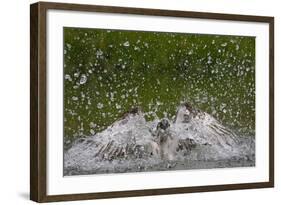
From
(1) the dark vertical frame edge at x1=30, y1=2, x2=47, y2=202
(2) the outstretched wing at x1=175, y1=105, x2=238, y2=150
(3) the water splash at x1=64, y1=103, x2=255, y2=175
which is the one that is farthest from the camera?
(2) the outstretched wing at x1=175, y1=105, x2=238, y2=150

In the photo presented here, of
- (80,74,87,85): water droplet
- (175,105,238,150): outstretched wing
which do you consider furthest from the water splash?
(80,74,87,85): water droplet

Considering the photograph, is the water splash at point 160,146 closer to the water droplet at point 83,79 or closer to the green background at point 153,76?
the green background at point 153,76

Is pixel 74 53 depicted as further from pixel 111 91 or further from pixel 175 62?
pixel 175 62

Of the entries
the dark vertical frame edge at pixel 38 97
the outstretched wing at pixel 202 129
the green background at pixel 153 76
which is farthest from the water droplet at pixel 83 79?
the outstretched wing at pixel 202 129

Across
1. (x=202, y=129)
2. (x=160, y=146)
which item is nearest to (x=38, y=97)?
(x=160, y=146)

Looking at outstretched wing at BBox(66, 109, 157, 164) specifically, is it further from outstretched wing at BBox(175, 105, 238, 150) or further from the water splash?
outstretched wing at BBox(175, 105, 238, 150)

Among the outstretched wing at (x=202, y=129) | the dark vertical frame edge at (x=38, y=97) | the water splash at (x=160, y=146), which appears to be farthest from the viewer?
the outstretched wing at (x=202, y=129)

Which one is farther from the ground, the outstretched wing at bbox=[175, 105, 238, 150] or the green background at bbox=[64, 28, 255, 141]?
the green background at bbox=[64, 28, 255, 141]

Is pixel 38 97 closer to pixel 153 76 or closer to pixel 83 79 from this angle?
pixel 83 79

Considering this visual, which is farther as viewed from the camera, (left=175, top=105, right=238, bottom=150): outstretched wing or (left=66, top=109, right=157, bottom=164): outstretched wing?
(left=175, top=105, right=238, bottom=150): outstretched wing
